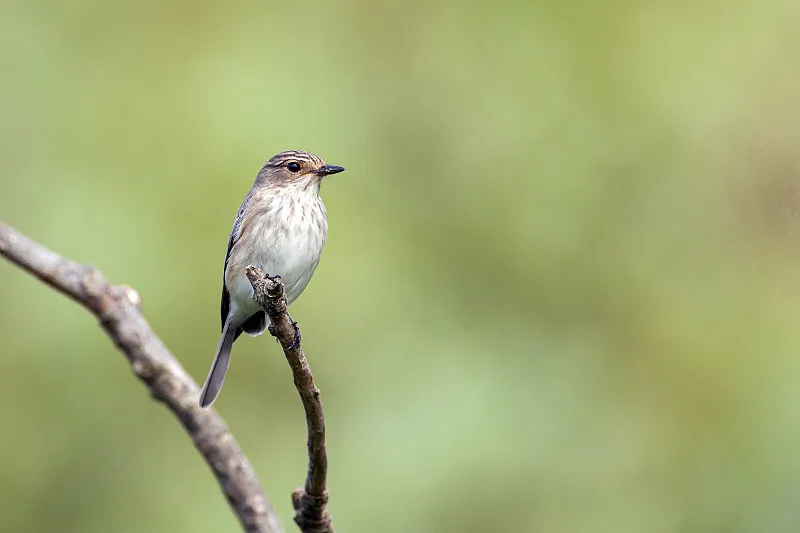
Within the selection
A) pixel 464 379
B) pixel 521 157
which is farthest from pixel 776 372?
pixel 521 157

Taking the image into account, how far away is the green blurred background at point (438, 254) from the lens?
5.92 metres

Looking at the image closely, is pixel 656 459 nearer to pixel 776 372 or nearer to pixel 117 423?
pixel 776 372

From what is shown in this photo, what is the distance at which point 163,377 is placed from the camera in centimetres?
353

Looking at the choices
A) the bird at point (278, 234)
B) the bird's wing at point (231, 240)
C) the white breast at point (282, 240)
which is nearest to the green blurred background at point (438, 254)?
the bird's wing at point (231, 240)

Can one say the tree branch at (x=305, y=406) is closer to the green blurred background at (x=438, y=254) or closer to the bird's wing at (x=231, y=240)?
the bird's wing at (x=231, y=240)

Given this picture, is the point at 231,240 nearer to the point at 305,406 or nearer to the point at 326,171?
the point at 326,171

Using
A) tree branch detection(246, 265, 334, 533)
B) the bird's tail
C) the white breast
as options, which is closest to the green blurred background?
the bird's tail

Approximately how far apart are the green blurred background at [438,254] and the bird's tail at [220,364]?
965mm

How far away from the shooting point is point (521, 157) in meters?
7.37

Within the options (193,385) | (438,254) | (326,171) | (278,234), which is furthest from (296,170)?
(438,254)

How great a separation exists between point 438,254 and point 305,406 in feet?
13.0

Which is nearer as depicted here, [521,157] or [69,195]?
[69,195]

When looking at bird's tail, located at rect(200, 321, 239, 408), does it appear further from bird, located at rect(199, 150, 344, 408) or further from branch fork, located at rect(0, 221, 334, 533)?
branch fork, located at rect(0, 221, 334, 533)

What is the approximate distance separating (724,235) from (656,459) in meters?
1.51
